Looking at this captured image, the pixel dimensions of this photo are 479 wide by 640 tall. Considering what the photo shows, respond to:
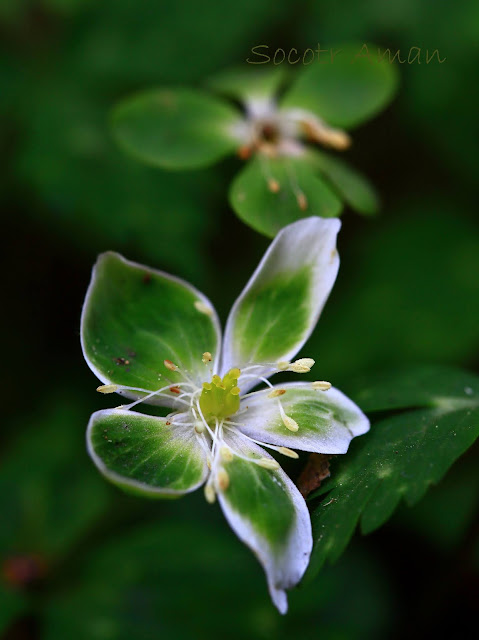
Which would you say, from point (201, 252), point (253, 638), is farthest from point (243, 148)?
point (253, 638)

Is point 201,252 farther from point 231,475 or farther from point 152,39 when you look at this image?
point 231,475

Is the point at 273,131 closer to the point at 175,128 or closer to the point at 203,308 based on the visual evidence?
the point at 175,128

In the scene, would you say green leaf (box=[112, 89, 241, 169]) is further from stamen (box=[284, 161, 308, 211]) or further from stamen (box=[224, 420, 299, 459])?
stamen (box=[224, 420, 299, 459])

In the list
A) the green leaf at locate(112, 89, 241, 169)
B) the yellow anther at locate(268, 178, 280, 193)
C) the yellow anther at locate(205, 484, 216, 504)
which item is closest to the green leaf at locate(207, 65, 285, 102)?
the green leaf at locate(112, 89, 241, 169)

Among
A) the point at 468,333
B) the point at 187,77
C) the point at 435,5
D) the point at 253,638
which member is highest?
the point at 435,5

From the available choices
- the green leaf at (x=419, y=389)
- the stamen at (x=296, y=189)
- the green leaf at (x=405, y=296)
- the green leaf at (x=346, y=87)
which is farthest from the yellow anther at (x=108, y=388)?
the green leaf at (x=405, y=296)

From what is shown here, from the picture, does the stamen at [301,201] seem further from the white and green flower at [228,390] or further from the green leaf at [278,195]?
the white and green flower at [228,390]
